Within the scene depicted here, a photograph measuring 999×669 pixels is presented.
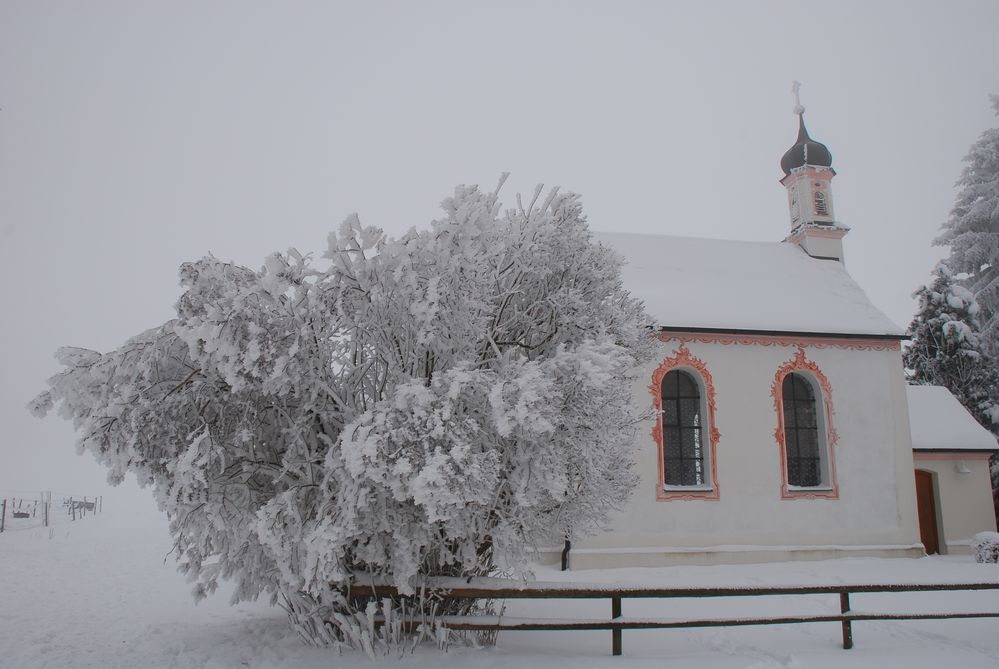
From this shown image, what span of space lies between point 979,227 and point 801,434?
15.1m

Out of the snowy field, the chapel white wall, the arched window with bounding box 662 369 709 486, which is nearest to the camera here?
the snowy field

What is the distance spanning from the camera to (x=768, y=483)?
46.1ft

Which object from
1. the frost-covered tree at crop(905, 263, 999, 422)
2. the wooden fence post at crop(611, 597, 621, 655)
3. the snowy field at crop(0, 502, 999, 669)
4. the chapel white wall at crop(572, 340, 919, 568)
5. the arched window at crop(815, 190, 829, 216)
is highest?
the arched window at crop(815, 190, 829, 216)

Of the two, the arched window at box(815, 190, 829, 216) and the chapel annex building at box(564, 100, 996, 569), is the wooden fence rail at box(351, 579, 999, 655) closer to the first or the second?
the chapel annex building at box(564, 100, 996, 569)

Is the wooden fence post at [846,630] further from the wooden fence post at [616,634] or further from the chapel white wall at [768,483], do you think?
the chapel white wall at [768,483]

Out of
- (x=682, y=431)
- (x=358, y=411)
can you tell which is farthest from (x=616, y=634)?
(x=682, y=431)

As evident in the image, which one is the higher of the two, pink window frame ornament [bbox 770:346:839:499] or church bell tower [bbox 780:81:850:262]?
church bell tower [bbox 780:81:850:262]

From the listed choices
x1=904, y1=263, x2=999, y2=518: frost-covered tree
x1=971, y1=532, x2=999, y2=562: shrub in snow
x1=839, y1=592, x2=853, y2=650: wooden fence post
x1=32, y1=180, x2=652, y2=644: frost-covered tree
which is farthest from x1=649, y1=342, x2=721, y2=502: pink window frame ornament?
x1=904, y1=263, x2=999, y2=518: frost-covered tree

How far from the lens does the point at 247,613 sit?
924 cm

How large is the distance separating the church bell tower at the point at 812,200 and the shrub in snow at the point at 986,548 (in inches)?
303

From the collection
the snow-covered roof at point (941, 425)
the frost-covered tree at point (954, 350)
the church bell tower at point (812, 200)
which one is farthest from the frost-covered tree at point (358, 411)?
the frost-covered tree at point (954, 350)

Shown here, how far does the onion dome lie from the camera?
19.0m

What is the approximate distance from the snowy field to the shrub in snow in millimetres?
1845

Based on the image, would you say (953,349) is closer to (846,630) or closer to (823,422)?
(823,422)
